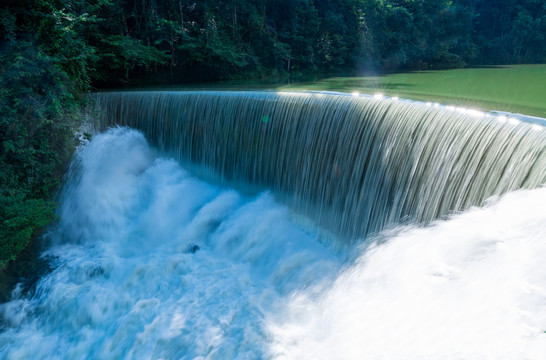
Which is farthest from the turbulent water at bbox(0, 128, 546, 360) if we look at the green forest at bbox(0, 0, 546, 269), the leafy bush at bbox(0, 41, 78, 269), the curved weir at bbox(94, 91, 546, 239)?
the green forest at bbox(0, 0, 546, 269)

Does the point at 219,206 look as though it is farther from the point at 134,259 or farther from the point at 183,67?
the point at 183,67

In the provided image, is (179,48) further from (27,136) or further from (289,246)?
(289,246)

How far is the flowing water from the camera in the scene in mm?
3133

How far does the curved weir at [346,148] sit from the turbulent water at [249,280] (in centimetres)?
34

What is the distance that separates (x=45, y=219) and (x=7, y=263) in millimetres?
861

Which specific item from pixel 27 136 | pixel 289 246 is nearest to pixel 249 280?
pixel 289 246

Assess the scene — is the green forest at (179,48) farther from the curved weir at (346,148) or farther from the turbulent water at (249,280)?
the curved weir at (346,148)

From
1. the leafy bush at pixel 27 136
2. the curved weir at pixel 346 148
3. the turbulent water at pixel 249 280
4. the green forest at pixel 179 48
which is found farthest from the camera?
the green forest at pixel 179 48


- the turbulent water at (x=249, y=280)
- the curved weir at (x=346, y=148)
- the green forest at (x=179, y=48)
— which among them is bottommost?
the turbulent water at (x=249, y=280)

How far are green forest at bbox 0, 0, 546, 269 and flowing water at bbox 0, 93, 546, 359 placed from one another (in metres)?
1.11

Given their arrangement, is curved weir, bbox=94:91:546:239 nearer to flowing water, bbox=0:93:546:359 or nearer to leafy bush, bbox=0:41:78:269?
flowing water, bbox=0:93:546:359

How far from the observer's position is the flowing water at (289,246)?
3.13 meters

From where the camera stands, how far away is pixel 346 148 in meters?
6.08

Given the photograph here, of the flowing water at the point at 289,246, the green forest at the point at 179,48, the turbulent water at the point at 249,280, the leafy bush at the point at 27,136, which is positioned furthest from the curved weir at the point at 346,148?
the leafy bush at the point at 27,136
